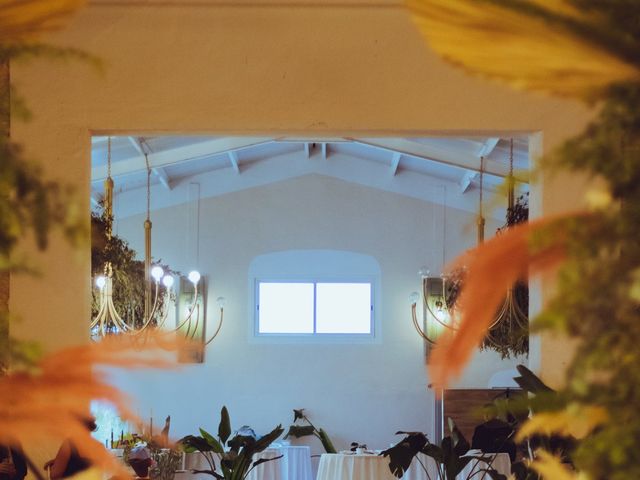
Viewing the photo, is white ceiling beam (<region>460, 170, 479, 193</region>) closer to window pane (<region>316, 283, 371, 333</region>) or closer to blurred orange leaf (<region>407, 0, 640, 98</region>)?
window pane (<region>316, 283, 371, 333</region>)

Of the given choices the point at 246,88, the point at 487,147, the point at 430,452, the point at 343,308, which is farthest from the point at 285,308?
the point at 246,88

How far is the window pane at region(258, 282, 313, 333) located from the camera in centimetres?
1448

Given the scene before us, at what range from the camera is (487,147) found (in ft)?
37.6

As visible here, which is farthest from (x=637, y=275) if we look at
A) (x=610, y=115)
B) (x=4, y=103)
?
(x=4, y=103)

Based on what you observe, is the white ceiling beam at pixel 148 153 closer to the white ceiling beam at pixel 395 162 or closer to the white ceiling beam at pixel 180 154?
the white ceiling beam at pixel 180 154

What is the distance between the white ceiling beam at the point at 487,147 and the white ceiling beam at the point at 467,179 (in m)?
1.20

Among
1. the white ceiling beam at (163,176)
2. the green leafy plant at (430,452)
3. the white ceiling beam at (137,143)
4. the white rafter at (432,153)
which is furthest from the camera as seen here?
the white ceiling beam at (163,176)

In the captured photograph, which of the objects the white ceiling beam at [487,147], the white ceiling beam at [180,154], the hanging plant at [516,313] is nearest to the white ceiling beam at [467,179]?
the white ceiling beam at [487,147]

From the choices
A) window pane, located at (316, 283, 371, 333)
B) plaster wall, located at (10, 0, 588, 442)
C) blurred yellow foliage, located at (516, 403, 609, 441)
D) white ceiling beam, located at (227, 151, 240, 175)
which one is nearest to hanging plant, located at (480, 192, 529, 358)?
plaster wall, located at (10, 0, 588, 442)

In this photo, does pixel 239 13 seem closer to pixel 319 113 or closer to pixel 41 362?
pixel 319 113

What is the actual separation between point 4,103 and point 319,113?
4943mm

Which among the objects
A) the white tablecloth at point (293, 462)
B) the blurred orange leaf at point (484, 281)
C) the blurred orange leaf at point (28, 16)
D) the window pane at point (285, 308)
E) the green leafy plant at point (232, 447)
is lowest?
the white tablecloth at point (293, 462)

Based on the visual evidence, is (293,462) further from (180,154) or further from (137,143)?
(137,143)

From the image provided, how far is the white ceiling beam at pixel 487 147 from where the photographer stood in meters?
11.1
